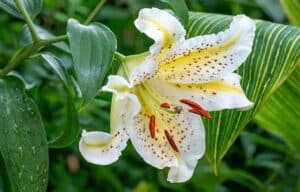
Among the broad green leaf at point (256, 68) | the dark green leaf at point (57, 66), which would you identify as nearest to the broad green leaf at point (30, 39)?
the dark green leaf at point (57, 66)

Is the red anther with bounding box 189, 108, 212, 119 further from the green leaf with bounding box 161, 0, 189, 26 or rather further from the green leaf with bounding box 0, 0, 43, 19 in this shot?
the green leaf with bounding box 0, 0, 43, 19

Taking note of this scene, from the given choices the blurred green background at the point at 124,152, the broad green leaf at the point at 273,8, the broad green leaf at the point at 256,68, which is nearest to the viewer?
the broad green leaf at the point at 256,68

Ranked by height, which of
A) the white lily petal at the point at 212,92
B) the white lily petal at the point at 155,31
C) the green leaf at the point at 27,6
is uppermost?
the white lily petal at the point at 155,31

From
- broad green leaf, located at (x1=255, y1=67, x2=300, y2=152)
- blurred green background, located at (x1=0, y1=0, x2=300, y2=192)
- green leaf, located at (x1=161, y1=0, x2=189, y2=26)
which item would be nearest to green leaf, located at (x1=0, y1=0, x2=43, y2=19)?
green leaf, located at (x1=161, y1=0, x2=189, y2=26)

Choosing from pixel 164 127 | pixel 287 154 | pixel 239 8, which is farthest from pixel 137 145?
pixel 239 8

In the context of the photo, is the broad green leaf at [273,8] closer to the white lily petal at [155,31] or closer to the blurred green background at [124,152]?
the blurred green background at [124,152]

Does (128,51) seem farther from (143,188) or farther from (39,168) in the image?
(39,168)

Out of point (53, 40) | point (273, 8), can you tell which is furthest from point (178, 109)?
point (273, 8)
